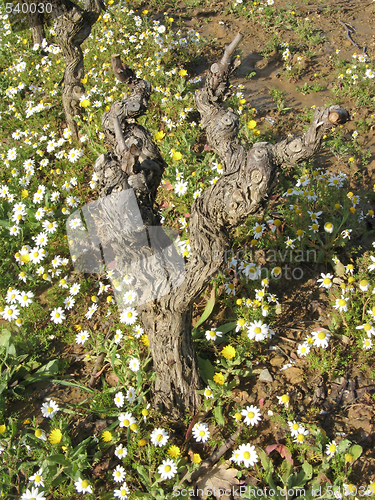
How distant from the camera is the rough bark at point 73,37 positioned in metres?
4.17

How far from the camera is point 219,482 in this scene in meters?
2.32

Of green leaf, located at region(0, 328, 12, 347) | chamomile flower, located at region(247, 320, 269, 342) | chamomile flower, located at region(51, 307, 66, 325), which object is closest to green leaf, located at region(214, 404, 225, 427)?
chamomile flower, located at region(247, 320, 269, 342)

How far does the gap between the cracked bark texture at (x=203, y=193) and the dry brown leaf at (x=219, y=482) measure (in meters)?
0.41

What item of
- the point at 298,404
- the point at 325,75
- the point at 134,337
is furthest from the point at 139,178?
the point at 325,75

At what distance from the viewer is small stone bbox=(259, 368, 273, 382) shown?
2.72 metres

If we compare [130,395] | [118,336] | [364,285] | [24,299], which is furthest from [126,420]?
[364,285]

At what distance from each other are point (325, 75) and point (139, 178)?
16.1 feet

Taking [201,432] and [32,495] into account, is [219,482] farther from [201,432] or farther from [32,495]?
[32,495]

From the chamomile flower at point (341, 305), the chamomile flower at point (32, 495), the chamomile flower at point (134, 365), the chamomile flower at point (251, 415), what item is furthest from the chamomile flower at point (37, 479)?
the chamomile flower at point (341, 305)

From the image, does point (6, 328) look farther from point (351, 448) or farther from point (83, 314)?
point (351, 448)

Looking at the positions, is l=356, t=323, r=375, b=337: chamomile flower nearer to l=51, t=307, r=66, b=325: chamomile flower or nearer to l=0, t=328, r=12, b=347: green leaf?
l=51, t=307, r=66, b=325: chamomile flower

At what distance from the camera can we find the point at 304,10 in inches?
271

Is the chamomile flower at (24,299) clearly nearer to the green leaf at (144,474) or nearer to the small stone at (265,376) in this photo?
the green leaf at (144,474)

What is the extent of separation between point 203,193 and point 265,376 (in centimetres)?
155
